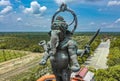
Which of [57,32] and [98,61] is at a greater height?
[57,32]

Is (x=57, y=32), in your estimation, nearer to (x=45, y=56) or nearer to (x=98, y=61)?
(x=45, y=56)

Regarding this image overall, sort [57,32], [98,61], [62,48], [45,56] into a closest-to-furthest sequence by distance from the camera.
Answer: [57,32] < [62,48] < [45,56] < [98,61]

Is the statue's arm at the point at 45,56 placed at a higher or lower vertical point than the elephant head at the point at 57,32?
lower

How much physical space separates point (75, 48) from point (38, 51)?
84.5m

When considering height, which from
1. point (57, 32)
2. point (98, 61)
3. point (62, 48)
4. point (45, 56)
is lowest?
point (98, 61)

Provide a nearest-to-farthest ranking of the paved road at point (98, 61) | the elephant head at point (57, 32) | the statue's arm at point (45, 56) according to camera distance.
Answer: the elephant head at point (57, 32), the statue's arm at point (45, 56), the paved road at point (98, 61)

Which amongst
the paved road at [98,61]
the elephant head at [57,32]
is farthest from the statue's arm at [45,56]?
the paved road at [98,61]

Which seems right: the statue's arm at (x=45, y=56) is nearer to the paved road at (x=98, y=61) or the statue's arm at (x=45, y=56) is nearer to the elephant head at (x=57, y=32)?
the elephant head at (x=57, y=32)

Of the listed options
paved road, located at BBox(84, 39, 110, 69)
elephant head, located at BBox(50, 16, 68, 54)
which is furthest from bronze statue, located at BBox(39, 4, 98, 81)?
paved road, located at BBox(84, 39, 110, 69)

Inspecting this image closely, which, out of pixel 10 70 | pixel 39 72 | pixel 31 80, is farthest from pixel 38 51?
pixel 31 80

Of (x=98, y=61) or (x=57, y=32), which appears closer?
(x=57, y=32)

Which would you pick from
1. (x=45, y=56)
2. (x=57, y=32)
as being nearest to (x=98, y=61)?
(x=45, y=56)

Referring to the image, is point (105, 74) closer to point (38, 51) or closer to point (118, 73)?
point (118, 73)

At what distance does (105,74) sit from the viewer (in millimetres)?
24766
